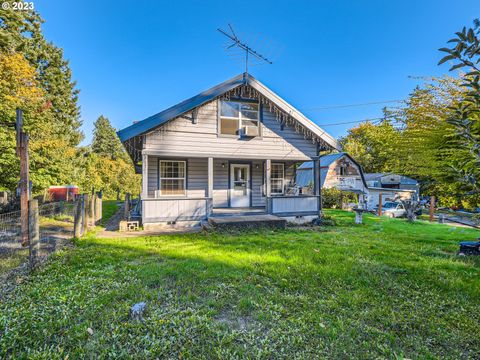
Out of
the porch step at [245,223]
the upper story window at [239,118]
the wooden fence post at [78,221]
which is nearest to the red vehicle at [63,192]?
the wooden fence post at [78,221]

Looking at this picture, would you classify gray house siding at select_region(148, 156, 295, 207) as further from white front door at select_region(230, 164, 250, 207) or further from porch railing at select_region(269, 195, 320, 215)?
porch railing at select_region(269, 195, 320, 215)

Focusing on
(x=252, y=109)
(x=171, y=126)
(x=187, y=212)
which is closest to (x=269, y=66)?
(x=252, y=109)

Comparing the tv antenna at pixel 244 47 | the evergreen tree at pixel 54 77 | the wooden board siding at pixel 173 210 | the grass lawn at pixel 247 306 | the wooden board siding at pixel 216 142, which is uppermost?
the evergreen tree at pixel 54 77

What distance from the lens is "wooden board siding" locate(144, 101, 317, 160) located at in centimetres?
895

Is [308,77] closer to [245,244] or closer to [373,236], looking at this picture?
[373,236]

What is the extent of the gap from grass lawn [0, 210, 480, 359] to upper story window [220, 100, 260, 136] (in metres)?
5.84

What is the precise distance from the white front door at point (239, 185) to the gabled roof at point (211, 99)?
10.8ft

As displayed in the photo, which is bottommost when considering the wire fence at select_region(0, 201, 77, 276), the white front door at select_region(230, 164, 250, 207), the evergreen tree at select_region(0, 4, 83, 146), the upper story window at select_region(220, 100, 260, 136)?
the wire fence at select_region(0, 201, 77, 276)

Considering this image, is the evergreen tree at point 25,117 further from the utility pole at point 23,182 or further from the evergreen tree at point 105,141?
the evergreen tree at point 105,141

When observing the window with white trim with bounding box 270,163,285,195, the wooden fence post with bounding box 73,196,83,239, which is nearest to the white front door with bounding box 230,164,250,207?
the window with white trim with bounding box 270,163,285,195

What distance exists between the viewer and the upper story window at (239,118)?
986 cm

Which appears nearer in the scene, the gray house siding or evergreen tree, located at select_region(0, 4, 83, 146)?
the gray house siding

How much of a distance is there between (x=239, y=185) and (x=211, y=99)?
4208mm

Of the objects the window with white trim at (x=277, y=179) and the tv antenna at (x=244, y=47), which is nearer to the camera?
the tv antenna at (x=244, y=47)
